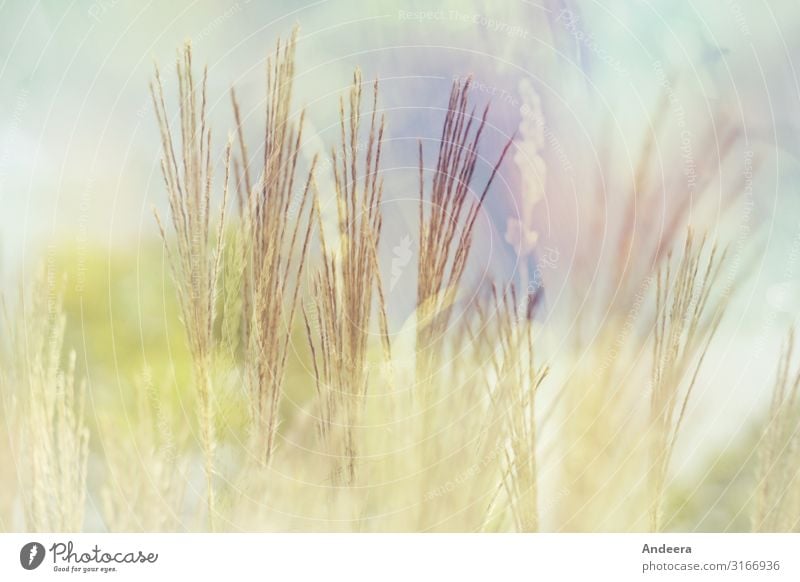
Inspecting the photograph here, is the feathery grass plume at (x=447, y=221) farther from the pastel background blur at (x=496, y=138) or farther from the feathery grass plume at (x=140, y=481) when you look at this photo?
the feathery grass plume at (x=140, y=481)

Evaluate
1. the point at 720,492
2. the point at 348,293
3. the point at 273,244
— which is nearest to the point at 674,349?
the point at 720,492

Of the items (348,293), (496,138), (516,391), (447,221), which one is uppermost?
(496,138)

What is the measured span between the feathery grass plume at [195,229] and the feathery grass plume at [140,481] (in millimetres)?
56

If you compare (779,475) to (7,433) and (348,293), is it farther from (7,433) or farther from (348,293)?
(7,433)

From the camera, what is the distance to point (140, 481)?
108 cm

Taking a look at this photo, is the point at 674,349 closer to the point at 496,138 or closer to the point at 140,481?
the point at 496,138

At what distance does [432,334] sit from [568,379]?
0.79 feet

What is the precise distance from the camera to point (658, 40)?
115 centimetres

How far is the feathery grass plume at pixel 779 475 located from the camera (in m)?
1.14

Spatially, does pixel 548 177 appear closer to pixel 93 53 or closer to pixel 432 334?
pixel 432 334

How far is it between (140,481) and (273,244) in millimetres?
425
